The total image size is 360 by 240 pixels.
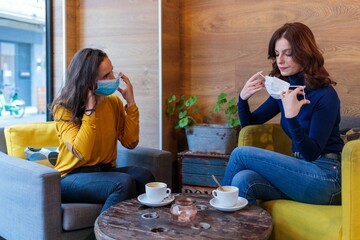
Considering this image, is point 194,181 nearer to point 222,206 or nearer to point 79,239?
point 79,239

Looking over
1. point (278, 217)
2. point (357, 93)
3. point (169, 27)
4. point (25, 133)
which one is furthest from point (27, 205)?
point (357, 93)

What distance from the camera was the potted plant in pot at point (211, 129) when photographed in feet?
8.71

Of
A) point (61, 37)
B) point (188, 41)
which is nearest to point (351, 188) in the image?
point (188, 41)

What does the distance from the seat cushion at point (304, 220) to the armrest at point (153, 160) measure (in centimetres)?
70

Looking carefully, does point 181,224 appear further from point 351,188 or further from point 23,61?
point 23,61

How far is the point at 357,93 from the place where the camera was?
98.8 inches

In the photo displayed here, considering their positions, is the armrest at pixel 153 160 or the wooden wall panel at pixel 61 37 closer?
the armrest at pixel 153 160

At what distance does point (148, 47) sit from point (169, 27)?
21 centimetres

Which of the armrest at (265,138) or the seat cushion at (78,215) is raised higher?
the armrest at (265,138)

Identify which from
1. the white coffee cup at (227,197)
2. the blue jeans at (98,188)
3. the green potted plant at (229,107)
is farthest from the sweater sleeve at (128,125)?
the white coffee cup at (227,197)

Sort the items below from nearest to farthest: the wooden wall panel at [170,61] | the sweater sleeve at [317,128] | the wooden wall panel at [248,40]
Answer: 1. the sweater sleeve at [317,128]
2. the wooden wall panel at [248,40]
3. the wooden wall panel at [170,61]

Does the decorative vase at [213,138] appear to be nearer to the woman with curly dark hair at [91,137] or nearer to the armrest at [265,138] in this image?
the armrest at [265,138]

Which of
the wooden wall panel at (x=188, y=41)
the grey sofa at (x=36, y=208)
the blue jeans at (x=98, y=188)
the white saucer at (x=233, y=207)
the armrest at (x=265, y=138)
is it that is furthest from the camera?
the wooden wall panel at (x=188, y=41)

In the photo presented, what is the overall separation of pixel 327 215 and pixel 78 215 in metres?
1.07
